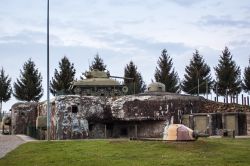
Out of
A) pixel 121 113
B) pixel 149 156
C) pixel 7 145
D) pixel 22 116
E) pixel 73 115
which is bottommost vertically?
pixel 7 145

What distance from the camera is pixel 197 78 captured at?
69625 millimetres

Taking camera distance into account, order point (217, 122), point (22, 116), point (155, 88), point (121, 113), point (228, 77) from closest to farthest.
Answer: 1. point (217, 122)
2. point (121, 113)
3. point (155, 88)
4. point (22, 116)
5. point (228, 77)

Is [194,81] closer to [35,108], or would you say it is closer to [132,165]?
[35,108]

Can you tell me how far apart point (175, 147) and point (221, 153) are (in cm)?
229

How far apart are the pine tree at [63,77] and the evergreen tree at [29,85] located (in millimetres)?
1957

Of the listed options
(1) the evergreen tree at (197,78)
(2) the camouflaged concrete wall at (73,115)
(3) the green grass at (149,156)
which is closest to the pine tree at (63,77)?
(1) the evergreen tree at (197,78)

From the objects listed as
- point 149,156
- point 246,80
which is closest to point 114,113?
point 149,156

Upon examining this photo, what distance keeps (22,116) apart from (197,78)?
2688 cm

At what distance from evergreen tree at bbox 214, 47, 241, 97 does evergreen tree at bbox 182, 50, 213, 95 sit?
186 centimetres

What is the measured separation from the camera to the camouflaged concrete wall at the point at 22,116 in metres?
52.7

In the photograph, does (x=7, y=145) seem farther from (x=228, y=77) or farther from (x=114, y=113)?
(x=228, y=77)

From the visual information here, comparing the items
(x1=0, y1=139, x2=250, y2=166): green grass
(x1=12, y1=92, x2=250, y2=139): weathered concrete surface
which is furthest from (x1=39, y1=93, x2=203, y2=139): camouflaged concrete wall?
(x1=0, y1=139, x2=250, y2=166): green grass

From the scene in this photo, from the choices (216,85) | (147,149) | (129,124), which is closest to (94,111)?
(129,124)

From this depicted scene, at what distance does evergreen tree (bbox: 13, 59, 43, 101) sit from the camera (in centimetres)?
6988
